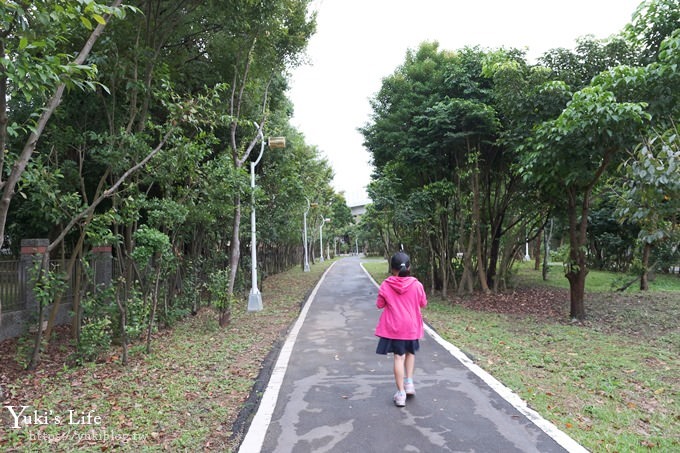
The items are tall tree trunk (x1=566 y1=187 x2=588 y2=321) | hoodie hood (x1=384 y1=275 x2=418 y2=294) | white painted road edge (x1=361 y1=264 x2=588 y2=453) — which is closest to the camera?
white painted road edge (x1=361 y1=264 x2=588 y2=453)

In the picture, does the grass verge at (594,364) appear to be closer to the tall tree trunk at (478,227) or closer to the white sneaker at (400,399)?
the white sneaker at (400,399)

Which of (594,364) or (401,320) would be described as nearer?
(401,320)

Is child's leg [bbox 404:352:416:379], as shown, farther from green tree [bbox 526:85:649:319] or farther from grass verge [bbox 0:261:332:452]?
green tree [bbox 526:85:649:319]

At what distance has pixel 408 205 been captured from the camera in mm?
14352

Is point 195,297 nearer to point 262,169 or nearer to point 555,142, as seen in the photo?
point 262,169

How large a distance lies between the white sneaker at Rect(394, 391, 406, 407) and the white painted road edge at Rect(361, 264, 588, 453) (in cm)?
118

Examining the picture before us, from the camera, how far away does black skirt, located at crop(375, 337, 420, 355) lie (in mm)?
4777

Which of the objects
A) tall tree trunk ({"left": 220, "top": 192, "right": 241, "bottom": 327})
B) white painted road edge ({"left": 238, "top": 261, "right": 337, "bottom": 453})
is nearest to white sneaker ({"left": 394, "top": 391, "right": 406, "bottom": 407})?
white painted road edge ({"left": 238, "top": 261, "right": 337, "bottom": 453})

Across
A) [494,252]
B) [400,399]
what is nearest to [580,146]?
[400,399]

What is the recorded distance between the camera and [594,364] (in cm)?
653

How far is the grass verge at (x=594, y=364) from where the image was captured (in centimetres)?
423

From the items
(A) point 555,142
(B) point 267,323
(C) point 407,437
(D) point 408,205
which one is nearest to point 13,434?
(C) point 407,437

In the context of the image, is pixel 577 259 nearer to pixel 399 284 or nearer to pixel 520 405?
pixel 520 405

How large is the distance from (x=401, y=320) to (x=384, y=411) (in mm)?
958
